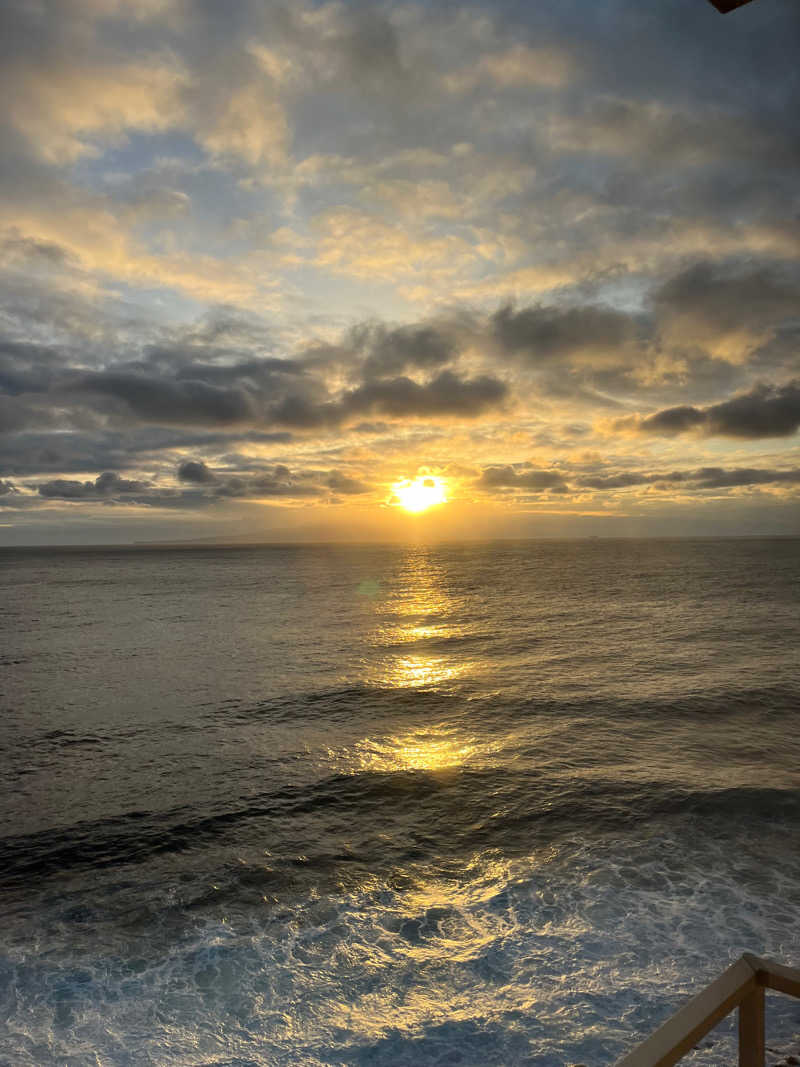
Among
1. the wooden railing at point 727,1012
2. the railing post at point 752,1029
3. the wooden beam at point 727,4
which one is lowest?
the railing post at point 752,1029

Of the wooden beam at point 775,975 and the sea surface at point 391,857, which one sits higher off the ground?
the wooden beam at point 775,975

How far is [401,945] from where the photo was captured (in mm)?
11000

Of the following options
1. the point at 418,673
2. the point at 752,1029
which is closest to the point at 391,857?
the point at 752,1029

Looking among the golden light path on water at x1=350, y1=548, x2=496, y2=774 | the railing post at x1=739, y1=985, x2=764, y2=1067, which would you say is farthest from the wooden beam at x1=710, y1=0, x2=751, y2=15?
the golden light path on water at x1=350, y1=548, x2=496, y2=774

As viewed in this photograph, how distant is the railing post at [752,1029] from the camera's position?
3166mm

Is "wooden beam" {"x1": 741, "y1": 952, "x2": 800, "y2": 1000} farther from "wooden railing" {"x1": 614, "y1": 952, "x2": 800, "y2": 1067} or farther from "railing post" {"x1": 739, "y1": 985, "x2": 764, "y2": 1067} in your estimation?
"railing post" {"x1": 739, "y1": 985, "x2": 764, "y2": 1067}

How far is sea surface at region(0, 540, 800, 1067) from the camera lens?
9.30 metres

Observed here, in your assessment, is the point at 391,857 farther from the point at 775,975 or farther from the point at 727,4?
the point at 727,4

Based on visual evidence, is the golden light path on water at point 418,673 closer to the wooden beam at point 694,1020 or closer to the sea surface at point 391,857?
the sea surface at point 391,857

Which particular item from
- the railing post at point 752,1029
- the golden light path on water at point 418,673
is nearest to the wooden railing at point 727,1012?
the railing post at point 752,1029

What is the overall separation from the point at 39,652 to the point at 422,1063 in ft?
145

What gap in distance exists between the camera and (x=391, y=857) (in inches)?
566

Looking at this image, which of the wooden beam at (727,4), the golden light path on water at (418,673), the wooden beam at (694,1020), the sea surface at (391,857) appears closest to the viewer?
the wooden beam at (694,1020)

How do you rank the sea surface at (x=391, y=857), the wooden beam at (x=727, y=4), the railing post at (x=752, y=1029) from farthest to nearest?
1. the sea surface at (x=391, y=857)
2. the wooden beam at (x=727, y=4)
3. the railing post at (x=752, y=1029)
